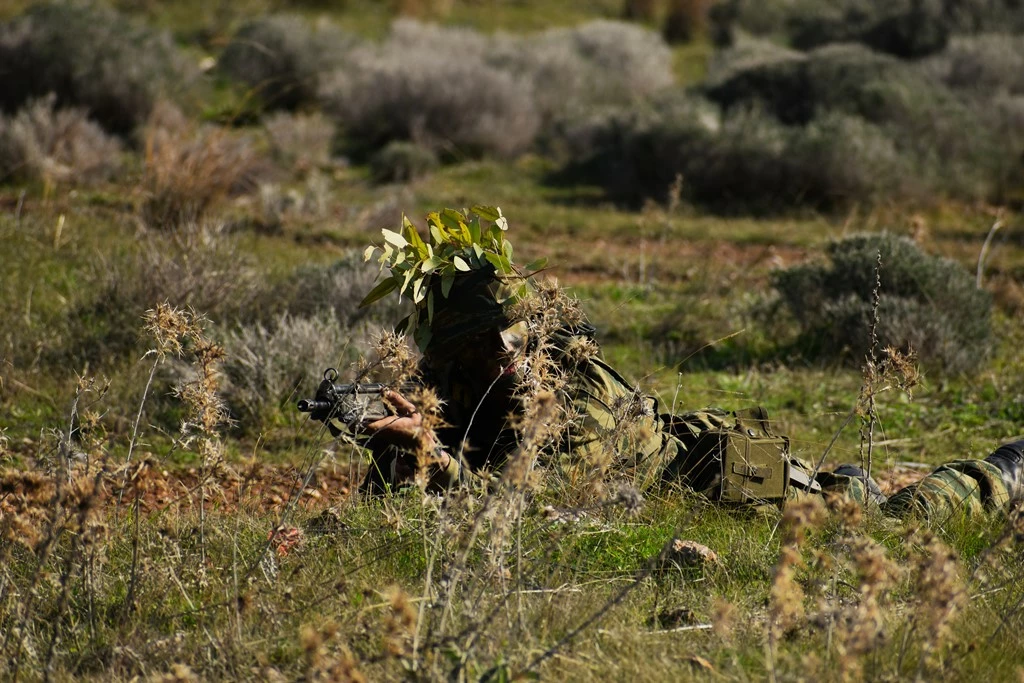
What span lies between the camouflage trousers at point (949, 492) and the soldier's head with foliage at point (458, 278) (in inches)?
52.1

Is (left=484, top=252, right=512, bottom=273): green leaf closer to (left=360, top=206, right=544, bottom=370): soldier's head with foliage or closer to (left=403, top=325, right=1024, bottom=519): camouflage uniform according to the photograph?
(left=360, top=206, right=544, bottom=370): soldier's head with foliage

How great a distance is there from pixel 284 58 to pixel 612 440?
1429cm

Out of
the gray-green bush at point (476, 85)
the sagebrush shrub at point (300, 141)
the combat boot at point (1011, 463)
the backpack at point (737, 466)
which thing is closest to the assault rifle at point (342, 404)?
the backpack at point (737, 466)

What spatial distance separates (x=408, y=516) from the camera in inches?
144

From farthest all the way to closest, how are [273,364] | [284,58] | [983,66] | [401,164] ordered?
[284,58] → [983,66] → [401,164] → [273,364]

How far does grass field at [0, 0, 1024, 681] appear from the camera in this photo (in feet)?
9.05

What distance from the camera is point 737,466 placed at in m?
4.07

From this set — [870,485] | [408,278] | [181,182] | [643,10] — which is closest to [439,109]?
[181,182]

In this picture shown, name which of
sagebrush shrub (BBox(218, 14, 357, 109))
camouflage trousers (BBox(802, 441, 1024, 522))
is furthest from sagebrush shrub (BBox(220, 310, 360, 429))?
sagebrush shrub (BBox(218, 14, 357, 109))

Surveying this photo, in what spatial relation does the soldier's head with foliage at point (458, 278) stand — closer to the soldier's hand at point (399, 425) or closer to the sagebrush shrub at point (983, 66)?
the soldier's hand at point (399, 425)

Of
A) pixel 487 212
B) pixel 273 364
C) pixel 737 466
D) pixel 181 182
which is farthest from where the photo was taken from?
pixel 181 182

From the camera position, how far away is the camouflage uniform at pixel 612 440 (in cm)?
380

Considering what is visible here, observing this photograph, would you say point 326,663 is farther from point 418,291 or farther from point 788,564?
point 418,291

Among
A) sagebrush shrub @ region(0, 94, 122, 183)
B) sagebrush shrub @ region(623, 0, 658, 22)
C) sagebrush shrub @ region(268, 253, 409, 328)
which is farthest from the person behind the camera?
sagebrush shrub @ region(623, 0, 658, 22)
